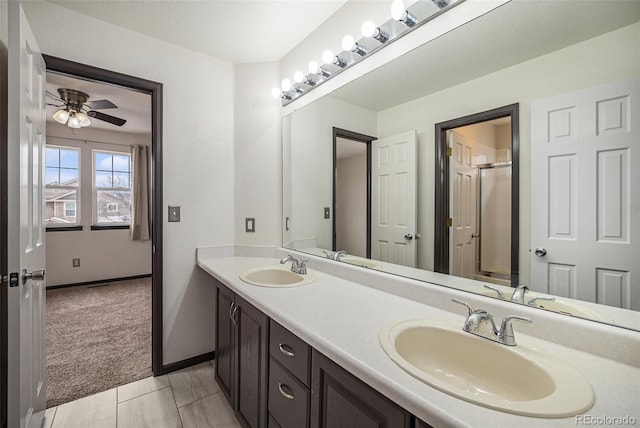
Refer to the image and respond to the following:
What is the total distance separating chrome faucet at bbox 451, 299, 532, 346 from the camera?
0.83 metres

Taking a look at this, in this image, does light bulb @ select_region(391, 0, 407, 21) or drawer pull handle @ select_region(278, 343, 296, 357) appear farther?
light bulb @ select_region(391, 0, 407, 21)

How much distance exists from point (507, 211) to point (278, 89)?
1.85 m

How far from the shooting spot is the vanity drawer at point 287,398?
3.23ft

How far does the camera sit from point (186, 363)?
208 centimetres

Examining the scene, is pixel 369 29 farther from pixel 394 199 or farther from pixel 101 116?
pixel 101 116

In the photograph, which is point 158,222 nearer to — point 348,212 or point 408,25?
point 348,212

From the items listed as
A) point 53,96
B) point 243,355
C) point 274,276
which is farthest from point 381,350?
point 53,96

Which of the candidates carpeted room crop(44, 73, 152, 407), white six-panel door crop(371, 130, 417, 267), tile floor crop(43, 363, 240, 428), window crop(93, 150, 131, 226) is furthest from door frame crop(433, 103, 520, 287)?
window crop(93, 150, 131, 226)

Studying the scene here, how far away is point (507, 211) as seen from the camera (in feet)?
3.40

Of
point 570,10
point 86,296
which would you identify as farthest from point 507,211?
point 86,296

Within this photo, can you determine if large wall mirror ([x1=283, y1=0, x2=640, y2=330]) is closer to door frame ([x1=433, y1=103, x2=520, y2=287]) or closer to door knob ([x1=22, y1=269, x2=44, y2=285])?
door frame ([x1=433, y1=103, x2=520, y2=287])

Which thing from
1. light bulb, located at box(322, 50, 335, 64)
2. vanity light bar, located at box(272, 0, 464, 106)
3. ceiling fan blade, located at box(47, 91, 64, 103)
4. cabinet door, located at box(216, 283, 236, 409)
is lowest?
cabinet door, located at box(216, 283, 236, 409)

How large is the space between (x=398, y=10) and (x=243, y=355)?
1.82 m

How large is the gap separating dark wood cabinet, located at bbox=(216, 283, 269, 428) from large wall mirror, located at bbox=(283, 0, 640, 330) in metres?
0.67
